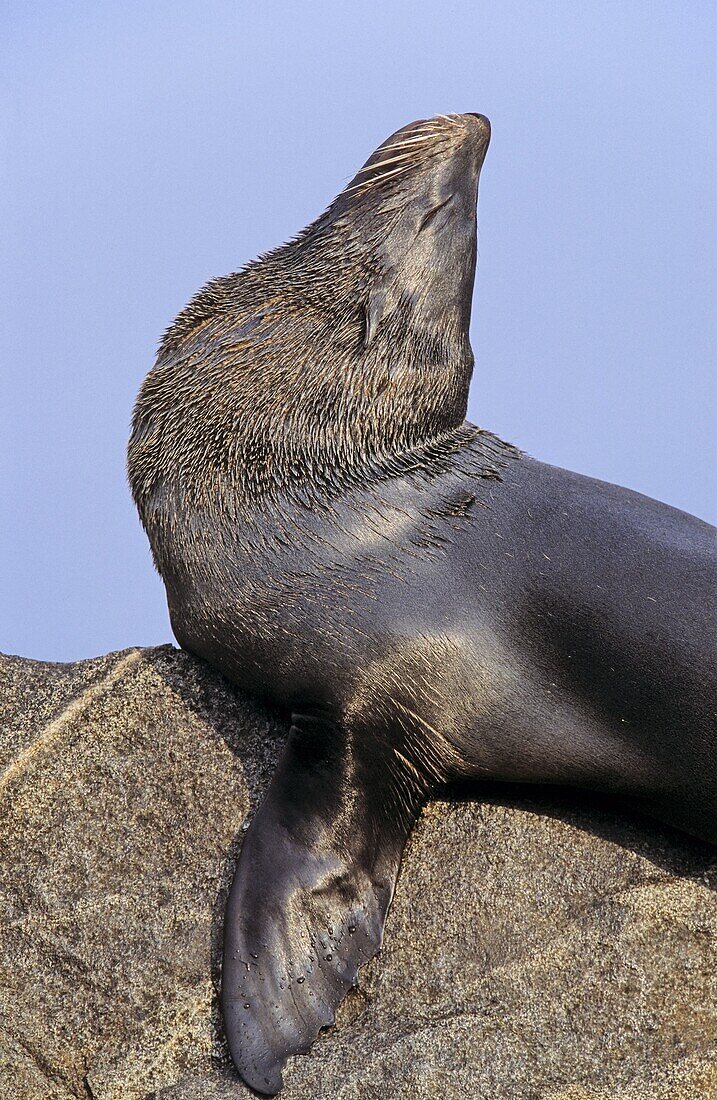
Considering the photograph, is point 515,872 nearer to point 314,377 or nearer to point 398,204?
point 314,377

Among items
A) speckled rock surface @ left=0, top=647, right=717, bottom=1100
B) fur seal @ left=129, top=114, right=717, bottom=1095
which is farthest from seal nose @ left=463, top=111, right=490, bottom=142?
speckled rock surface @ left=0, top=647, right=717, bottom=1100

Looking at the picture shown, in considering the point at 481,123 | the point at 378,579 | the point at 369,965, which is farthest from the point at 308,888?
the point at 481,123

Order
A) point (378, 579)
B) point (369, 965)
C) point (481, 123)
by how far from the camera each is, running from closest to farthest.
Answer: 1. point (369, 965)
2. point (378, 579)
3. point (481, 123)

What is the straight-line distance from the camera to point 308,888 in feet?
12.8

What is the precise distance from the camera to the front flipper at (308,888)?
147 inches

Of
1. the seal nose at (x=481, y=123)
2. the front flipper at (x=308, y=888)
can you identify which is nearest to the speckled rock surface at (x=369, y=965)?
the front flipper at (x=308, y=888)

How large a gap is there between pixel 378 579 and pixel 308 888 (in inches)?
37.8

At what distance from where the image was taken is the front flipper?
3.74m

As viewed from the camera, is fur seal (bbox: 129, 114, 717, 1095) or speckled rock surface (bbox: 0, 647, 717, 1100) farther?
fur seal (bbox: 129, 114, 717, 1095)

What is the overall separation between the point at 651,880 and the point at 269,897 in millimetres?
1146

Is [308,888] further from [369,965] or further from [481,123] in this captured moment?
[481,123]

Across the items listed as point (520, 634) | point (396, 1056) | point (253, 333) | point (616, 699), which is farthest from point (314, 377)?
point (396, 1056)

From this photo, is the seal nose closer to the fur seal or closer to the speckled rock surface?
the fur seal

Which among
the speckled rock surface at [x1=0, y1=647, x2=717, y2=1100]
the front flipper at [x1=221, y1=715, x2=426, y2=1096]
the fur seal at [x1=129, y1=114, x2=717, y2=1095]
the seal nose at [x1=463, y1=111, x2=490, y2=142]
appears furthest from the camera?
the seal nose at [x1=463, y1=111, x2=490, y2=142]
